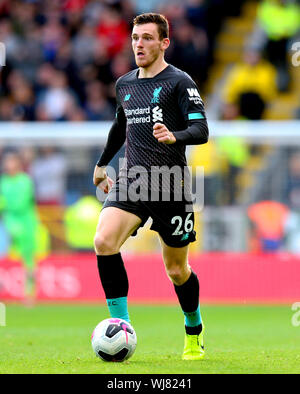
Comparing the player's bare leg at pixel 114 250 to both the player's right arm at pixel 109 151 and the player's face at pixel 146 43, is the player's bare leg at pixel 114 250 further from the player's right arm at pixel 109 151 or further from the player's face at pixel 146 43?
the player's face at pixel 146 43

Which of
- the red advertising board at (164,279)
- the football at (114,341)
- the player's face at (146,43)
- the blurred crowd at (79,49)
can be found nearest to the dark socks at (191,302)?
the football at (114,341)

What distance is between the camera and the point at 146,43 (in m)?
6.53

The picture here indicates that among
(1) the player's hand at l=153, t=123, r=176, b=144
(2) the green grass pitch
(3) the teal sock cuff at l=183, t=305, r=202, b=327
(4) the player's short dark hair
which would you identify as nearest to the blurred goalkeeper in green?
(2) the green grass pitch

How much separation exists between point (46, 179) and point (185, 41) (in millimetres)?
3632

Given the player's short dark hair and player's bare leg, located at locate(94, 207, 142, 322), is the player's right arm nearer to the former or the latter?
player's bare leg, located at locate(94, 207, 142, 322)

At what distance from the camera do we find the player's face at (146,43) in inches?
257

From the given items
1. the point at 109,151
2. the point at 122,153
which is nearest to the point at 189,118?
the point at 109,151

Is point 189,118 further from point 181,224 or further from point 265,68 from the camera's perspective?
point 265,68

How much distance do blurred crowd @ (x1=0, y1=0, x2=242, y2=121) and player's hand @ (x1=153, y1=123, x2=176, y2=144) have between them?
9601 mm

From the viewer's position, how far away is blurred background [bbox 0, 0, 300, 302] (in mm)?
13766

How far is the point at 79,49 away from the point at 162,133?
1142 centimetres
